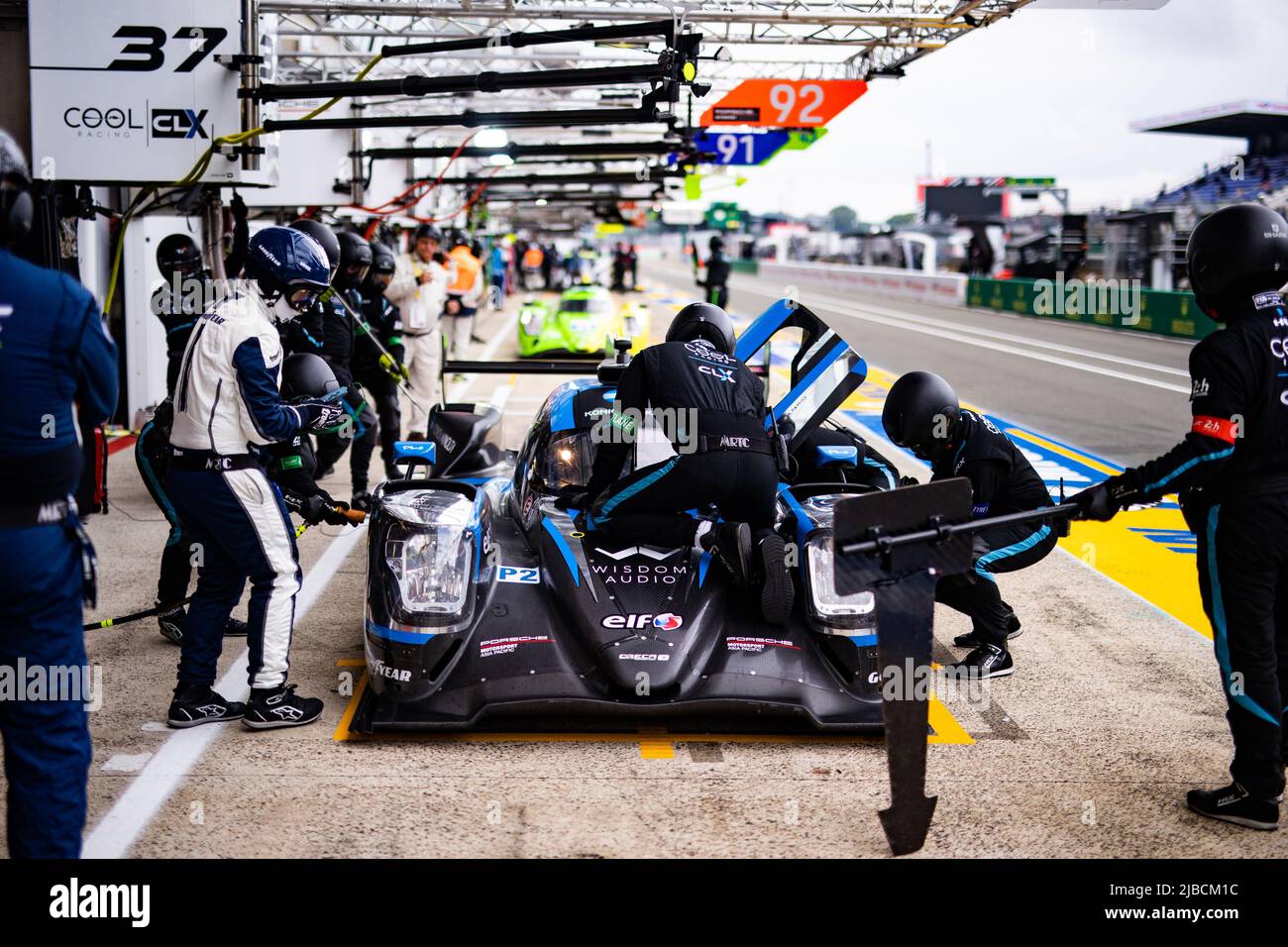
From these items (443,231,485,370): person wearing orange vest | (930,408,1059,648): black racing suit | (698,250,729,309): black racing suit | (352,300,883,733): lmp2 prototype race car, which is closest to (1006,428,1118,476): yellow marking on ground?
(930,408,1059,648): black racing suit

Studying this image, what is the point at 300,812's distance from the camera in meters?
4.38

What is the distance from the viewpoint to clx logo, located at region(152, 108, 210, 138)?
26.4 feet

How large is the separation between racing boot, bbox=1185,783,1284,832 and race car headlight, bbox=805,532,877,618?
1437 mm

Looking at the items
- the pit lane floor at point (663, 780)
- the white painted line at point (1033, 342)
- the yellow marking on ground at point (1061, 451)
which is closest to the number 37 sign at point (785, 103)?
the yellow marking on ground at point (1061, 451)

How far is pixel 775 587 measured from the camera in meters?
5.15

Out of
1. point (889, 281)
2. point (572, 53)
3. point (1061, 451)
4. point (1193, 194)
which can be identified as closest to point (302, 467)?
point (1061, 451)

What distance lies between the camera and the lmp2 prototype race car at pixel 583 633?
4953 millimetres

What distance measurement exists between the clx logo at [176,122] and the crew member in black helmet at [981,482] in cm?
492

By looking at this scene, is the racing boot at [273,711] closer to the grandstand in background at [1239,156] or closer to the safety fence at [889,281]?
the safety fence at [889,281]

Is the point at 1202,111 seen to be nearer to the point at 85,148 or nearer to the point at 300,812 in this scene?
the point at 85,148

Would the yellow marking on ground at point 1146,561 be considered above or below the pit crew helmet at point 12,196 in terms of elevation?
below

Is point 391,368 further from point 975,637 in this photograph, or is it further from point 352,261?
point 975,637

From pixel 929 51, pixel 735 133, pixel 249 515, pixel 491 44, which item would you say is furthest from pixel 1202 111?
pixel 249 515

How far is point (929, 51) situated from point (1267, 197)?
2942 cm
